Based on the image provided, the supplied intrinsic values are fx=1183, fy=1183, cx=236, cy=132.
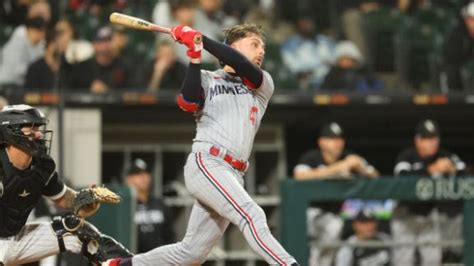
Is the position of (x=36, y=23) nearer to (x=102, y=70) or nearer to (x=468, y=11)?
(x=102, y=70)

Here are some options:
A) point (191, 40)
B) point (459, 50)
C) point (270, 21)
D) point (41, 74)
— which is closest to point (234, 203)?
point (191, 40)

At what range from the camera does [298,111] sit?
40.3 ft

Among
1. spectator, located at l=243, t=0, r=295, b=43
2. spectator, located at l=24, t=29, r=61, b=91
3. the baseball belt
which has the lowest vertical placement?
the baseball belt

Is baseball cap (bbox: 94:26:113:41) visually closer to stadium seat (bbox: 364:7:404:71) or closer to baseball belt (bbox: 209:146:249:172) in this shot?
stadium seat (bbox: 364:7:404:71)

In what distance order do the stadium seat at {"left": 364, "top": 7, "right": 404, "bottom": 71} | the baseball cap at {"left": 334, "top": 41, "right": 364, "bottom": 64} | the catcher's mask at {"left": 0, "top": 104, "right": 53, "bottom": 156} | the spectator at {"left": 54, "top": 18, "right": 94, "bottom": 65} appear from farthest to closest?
the stadium seat at {"left": 364, "top": 7, "right": 404, "bottom": 71}
the baseball cap at {"left": 334, "top": 41, "right": 364, "bottom": 64}
the spectator at {"left": 54, "top": 18, "right": 94, "bottom": 65}
the catcher's mask at {"left": 0, "top": 104, "right": 53, "bottom": 156}

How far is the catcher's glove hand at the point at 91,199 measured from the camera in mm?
6750

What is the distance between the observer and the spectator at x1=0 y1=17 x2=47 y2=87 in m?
11.2

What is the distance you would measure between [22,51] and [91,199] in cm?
475

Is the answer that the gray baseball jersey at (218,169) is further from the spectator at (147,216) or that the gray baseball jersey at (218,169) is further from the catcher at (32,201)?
the spectator at (147,216)

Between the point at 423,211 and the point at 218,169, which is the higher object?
the point at 218,169

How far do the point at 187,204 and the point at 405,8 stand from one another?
3.33 metres

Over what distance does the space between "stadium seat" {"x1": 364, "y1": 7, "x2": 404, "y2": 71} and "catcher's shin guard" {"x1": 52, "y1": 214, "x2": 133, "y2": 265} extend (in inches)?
250

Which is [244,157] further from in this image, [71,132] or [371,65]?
[371,65]

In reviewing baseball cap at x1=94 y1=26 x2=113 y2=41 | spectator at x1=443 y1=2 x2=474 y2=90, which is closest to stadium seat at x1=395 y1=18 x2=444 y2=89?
spectator at x1=443 y1=2 x2=474 y2=90
